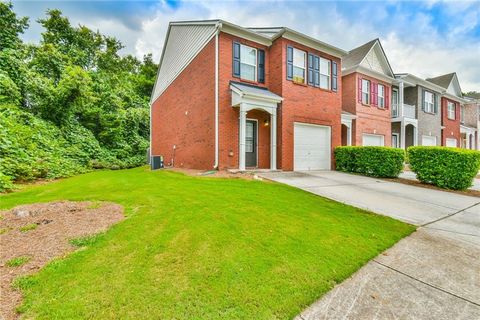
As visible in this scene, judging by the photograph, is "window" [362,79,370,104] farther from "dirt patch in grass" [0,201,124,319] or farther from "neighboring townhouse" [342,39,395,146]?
"dirt patch in grass" [0,201,124,319]

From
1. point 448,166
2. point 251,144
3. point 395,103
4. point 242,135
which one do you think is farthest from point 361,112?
point 242,135

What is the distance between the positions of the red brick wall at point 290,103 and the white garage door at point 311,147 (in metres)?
0.35

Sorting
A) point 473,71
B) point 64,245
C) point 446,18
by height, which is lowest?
point 64,245

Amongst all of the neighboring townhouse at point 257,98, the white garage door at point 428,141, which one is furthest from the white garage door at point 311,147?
the white garage door at point 428,141

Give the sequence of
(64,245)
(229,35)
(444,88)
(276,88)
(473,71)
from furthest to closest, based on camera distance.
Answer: (473,71)
(444,88)
(276,88)
(229,35)
(64,245)

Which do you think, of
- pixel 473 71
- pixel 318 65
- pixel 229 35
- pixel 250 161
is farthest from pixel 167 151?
pixel 473 71

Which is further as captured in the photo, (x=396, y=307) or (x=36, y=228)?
(x=36, y=228)

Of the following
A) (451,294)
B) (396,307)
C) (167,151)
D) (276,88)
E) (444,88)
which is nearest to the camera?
(396,307)

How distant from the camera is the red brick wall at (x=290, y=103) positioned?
35.1 feet

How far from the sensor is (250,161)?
11.1 metres

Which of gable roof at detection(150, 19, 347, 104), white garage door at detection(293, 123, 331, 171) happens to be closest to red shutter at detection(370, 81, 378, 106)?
gable roof at detection(150, 19, 347, 104)

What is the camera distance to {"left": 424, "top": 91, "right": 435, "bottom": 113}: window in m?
19.4

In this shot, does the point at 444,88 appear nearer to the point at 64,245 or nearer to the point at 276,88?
the point at 276,88

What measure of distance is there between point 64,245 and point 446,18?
18671 mm
